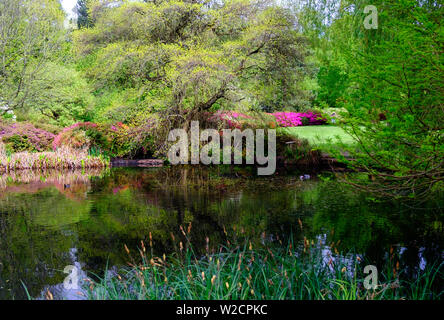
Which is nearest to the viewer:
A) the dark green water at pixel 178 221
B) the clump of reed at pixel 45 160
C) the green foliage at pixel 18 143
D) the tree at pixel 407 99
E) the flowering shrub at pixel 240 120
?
the tree at pixel 407 99

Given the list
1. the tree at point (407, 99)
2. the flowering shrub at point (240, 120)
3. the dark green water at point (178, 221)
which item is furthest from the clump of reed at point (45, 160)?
the tree at point (407, 99)

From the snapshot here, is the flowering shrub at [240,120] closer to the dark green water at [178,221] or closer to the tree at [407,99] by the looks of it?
the dark green water at [178,221]

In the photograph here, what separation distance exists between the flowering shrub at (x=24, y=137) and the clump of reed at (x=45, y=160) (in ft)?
3.14

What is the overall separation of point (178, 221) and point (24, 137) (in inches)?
500

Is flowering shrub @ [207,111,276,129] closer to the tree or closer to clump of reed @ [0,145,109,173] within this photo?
clump of reed @ [0,145,109,173]

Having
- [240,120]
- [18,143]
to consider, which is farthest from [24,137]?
[240,120]

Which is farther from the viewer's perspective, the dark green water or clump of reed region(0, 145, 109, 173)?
clump of reed region(0, 145, 109, 173)

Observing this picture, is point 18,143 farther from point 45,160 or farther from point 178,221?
point 178,221

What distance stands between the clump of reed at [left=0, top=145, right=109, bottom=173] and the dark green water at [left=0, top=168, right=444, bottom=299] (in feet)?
12.1

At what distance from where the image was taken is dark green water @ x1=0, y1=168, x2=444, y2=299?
5047 mm

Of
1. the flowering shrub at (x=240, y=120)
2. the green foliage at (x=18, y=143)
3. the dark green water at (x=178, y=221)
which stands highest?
the flowering shrub at (x=240, y=120)

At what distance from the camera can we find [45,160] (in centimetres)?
1512

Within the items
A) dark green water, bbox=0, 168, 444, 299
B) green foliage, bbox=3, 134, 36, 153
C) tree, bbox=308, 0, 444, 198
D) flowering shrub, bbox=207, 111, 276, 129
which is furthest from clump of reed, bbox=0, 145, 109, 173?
tree, bbox=308, 0, 444, 198

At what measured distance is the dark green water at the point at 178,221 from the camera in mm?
5047
